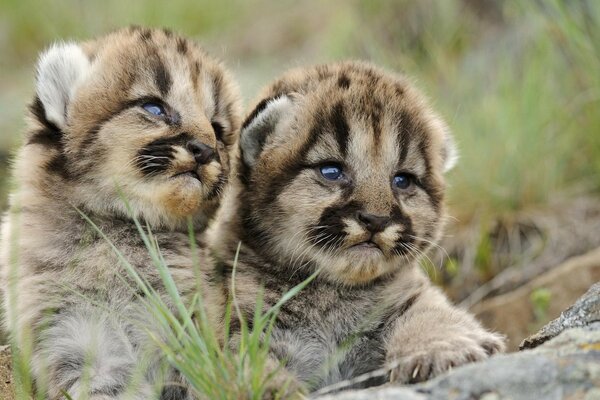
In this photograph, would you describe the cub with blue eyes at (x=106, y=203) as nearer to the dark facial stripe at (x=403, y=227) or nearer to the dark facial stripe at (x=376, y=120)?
the dark facial stripe at (x=376, y=120)

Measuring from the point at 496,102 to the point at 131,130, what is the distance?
16.1ft

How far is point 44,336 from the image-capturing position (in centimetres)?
445

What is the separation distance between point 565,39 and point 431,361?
501 centimetres

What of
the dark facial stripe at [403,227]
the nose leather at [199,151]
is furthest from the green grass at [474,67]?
the dark facial stripe at [403,227]

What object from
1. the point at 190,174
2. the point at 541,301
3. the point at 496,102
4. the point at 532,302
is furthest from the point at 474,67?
the point at 190,174

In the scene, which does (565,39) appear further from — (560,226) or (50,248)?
(50,248)

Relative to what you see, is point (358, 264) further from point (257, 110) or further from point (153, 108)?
point (153, 108)

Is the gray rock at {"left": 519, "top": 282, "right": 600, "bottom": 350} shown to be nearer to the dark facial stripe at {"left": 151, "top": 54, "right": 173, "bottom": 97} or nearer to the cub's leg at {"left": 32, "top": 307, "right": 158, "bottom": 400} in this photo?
the cub's leg at {"left": 32, "top": 307, "right": 158, "bottom": 400}

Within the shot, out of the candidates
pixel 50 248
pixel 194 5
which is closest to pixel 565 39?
pixel 50 248

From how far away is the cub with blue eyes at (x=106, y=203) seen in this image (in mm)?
4445

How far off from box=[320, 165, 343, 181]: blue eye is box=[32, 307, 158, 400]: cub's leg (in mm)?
1220

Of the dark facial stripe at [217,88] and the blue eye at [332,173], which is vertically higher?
the dark facial stripe at [217,88]

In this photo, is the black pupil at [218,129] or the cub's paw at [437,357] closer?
the cub's paw at [437,357]

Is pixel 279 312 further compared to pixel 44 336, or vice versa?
pixel 279 312
